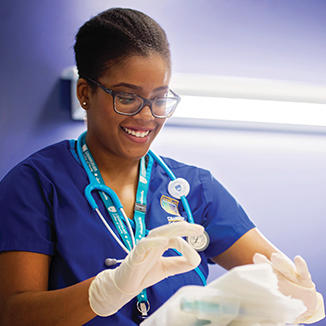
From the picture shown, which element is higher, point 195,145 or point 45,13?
point 45,13

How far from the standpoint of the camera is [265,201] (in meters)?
2.05

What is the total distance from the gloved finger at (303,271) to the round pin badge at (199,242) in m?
0.37

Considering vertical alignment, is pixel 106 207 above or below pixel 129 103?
below

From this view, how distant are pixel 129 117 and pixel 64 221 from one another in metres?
0.35

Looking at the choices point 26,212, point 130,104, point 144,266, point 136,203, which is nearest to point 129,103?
point 130,104

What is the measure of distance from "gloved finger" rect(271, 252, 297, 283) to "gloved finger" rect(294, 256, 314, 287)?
2 cm

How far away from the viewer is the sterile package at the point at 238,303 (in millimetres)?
678

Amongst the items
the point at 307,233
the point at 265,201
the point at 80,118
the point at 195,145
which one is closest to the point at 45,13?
the point at 80,118

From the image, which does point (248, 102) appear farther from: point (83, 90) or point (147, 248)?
point (147, 248)

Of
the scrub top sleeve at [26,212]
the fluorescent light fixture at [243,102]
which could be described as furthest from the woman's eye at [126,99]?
the fluorescent light fixture at [243,102]

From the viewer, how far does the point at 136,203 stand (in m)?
1.36

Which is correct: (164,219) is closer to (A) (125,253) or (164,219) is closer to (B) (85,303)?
(A) (125,253)

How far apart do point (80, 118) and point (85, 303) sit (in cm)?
100

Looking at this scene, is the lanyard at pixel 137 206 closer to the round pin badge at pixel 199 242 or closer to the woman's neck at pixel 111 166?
the woman's neck at pixel 111 166
